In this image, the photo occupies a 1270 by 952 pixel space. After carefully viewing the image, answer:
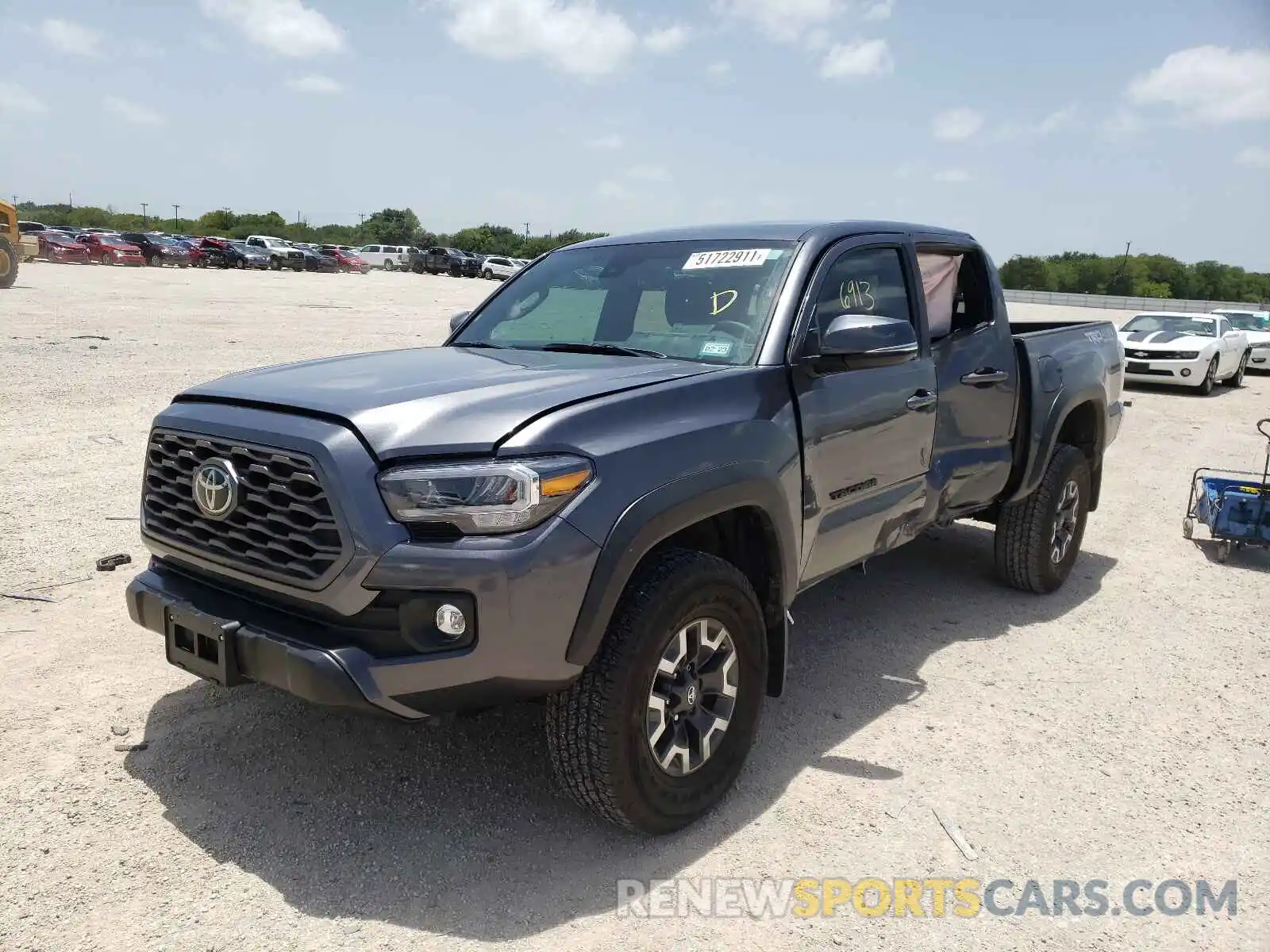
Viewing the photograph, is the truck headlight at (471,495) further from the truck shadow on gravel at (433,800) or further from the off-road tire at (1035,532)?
the off-road tire at (1035,532)

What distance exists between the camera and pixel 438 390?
3068 millimetres

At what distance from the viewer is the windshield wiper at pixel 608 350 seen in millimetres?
3779

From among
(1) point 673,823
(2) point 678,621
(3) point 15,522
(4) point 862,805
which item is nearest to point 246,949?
(1) point 673,823

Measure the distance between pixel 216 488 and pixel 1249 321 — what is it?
23.9 m

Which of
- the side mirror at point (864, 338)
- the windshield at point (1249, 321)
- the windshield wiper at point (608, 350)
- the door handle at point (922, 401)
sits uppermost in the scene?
the windshield at point (1249, 321)

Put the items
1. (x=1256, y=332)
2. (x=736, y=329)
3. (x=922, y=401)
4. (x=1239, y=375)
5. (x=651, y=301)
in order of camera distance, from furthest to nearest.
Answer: (x=1256, y=332) → (x=1239, y=375) → (x=922, y=401) → (x=651, y=301) → (x=736, y=329)

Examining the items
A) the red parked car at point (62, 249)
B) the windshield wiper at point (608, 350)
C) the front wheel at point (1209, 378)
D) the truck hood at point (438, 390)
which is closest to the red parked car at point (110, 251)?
the red parked car at point (62, 249)

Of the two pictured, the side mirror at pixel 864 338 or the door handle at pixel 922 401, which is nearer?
the side mirror at pixel 864 338

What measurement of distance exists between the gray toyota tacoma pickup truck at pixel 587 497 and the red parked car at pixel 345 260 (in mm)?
55213

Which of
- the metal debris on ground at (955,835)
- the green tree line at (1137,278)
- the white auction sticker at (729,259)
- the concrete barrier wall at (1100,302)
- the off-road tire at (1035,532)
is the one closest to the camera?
the metal debris on ground at (955,835)

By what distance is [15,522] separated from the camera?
20.0ft

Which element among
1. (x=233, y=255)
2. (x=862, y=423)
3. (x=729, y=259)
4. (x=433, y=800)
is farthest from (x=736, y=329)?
(x=233, y=255)

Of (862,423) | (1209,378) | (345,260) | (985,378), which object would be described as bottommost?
(1209,378)

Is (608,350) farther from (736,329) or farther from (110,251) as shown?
(110,251)
